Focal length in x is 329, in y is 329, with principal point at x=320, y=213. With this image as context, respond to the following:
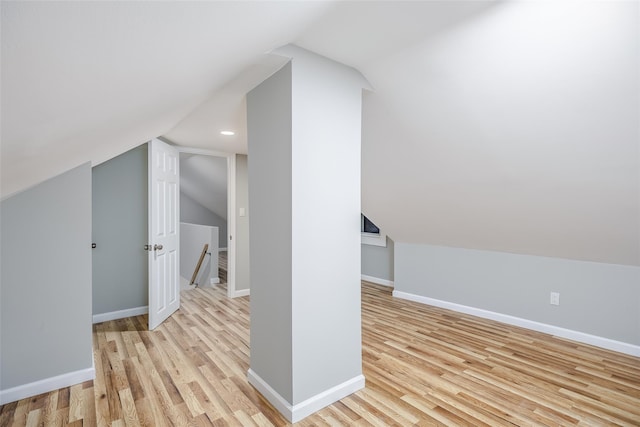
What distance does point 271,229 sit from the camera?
2.06 m

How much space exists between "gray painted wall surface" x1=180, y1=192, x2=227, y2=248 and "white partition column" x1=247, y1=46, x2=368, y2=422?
7068 mm

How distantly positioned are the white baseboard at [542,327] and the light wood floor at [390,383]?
9cm

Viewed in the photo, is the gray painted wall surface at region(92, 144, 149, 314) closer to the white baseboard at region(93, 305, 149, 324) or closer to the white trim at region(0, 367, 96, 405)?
the white baseboard at region(93, 305, 149, 324)

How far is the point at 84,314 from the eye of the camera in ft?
7.59

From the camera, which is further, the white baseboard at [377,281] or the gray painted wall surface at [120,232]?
the white baseboard at [377,281]

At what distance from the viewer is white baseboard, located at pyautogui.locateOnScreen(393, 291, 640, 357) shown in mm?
2764

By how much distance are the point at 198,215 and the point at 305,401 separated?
7.80m

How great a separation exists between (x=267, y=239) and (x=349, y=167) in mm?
704

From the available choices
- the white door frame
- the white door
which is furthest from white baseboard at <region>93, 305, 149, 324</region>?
the white door frame

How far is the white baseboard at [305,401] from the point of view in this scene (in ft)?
6.27

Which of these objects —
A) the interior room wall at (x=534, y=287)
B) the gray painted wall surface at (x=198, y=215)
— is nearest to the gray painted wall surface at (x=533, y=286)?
the interior room wall at (x=534, y=287)

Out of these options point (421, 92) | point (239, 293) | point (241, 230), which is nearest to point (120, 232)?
point (241, 230)

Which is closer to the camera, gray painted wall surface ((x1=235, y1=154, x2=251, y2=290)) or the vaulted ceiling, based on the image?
the vaulted ceiling

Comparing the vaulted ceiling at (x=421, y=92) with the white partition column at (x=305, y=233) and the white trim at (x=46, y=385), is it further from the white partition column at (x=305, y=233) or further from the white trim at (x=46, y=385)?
the white trim at (x=46, y=385)
